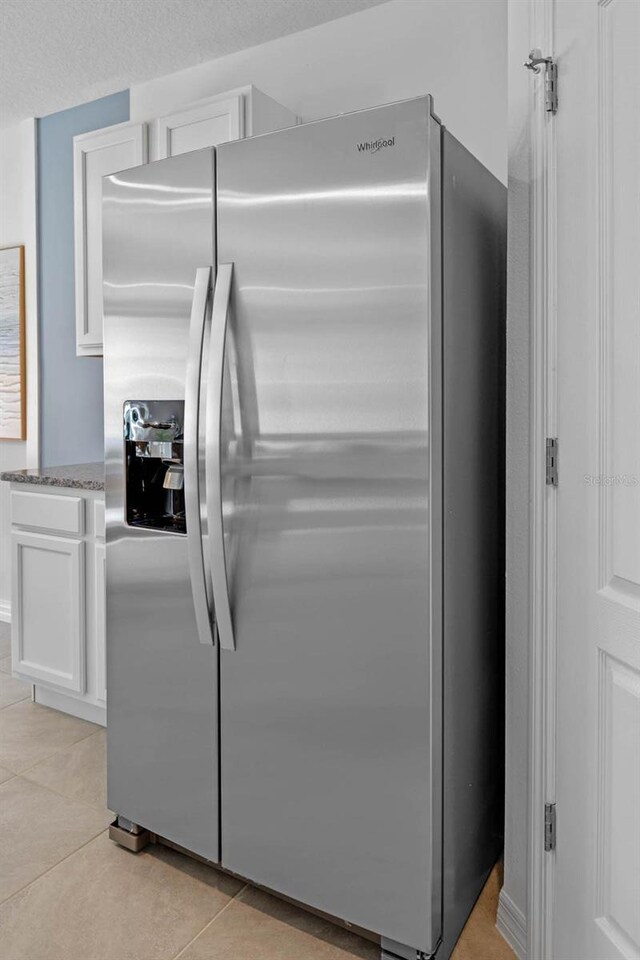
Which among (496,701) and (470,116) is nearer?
(496,701)

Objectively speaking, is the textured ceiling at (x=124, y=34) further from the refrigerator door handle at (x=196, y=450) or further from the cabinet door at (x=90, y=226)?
the refrigerator door handle at (x=196, y=450)

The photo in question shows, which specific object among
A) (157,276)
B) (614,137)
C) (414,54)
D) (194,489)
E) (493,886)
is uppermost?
(414,54)

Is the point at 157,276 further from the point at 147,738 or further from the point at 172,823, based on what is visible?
the point at 172,823

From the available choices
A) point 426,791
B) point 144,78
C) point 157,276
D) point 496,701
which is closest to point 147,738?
point 426,791

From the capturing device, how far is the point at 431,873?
4.85 feet

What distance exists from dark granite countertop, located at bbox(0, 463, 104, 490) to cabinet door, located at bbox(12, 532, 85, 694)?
8.4 inches

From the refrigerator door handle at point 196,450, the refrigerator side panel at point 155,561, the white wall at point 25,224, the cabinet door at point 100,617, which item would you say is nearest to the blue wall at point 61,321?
the white wall at point 25,224

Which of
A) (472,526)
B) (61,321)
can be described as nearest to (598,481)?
(472,526)

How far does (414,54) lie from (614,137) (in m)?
1.49

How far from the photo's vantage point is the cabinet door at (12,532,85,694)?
2664mm

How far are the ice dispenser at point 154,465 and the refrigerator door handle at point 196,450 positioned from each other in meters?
0.13

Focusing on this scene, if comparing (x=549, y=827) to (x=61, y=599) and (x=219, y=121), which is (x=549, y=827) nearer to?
(x=61, y=599)

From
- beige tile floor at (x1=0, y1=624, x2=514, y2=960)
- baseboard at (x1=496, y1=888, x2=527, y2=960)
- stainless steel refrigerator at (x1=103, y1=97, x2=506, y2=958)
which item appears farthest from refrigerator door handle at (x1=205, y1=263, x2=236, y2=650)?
baseboard at (x1=496, y1=888, x2=527, y2=960)

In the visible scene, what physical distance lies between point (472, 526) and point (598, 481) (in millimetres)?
379
